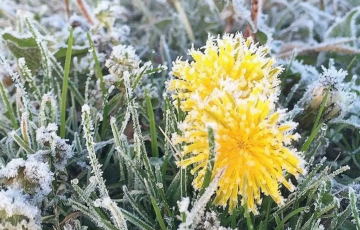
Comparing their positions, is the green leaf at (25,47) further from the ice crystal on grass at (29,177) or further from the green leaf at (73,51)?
the ice crystal on grass at (29,177)

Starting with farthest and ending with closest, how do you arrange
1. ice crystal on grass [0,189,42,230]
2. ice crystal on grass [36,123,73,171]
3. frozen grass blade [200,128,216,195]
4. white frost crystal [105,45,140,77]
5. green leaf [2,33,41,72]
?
green leaf [2,33,41,72], white frost crystal [105,45,140,77], ice crystal on grass [36,123,73,171], ice crystal on grass [0,189,42,230], frozen grass blade [200,128,216,195]

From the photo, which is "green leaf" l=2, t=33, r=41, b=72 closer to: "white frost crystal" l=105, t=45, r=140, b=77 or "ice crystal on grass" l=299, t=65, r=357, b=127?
"white frost crystal" l=105, t=45, r=140, b=77

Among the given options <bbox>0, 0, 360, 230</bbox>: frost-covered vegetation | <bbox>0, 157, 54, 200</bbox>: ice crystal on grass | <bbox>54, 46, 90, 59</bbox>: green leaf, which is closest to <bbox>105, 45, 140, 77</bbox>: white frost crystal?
<bbox>0, 0, 360, 230</bbox>: frost-covered vegetation

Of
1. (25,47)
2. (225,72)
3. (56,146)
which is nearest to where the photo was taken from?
(225,72)

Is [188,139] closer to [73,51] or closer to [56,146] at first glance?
[56,146]

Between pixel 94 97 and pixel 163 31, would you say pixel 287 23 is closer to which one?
pixel 163 31

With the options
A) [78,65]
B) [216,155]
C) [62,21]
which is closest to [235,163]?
[216,155]

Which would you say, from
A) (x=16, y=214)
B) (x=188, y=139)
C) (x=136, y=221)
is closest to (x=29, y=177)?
(x=16, y=214)

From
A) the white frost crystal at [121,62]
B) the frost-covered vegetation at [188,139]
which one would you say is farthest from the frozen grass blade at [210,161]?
the white frost crystal at [121,62]
